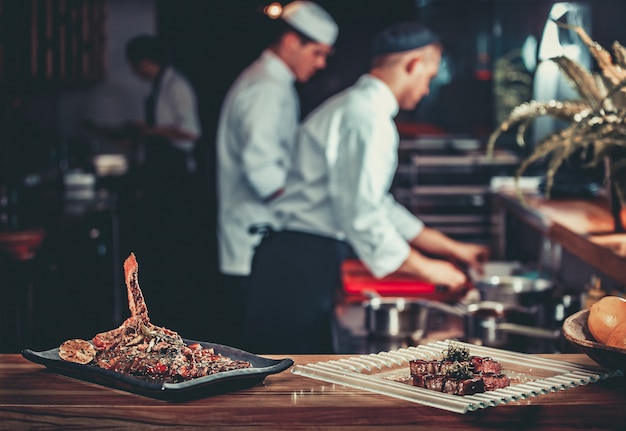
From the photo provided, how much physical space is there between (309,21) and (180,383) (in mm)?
3168

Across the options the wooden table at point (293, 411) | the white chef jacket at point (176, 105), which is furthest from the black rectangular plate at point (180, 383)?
the white chef jacket at point (176, 105)

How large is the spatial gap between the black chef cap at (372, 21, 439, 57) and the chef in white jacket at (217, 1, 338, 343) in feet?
2.98

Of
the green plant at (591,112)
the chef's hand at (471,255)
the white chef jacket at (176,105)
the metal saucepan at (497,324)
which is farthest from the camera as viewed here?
the white chef jacket at (176,105)

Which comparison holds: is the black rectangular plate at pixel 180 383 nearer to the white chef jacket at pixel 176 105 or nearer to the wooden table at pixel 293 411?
the wooden table at pixel 293 411

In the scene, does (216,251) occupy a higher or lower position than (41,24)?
lower

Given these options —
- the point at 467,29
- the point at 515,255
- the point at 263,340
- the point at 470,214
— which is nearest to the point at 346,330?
the point at 263,340

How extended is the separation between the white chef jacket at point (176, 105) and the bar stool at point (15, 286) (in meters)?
4.29

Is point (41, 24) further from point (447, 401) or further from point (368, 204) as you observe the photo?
point (447, 401)

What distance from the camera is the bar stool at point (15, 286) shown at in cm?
399

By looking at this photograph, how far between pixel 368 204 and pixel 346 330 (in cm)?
46

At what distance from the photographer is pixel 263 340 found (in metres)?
3.45

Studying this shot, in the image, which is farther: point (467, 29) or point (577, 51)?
point (467, 29)

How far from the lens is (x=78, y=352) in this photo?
5.94 feet

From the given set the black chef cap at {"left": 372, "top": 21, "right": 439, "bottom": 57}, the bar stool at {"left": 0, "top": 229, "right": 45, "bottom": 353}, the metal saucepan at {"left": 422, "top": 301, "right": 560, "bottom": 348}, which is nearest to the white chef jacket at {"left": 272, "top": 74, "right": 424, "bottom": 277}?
the black chef cap at {"left": 372, "top": 21, "right": 439, "bottom": 57}
